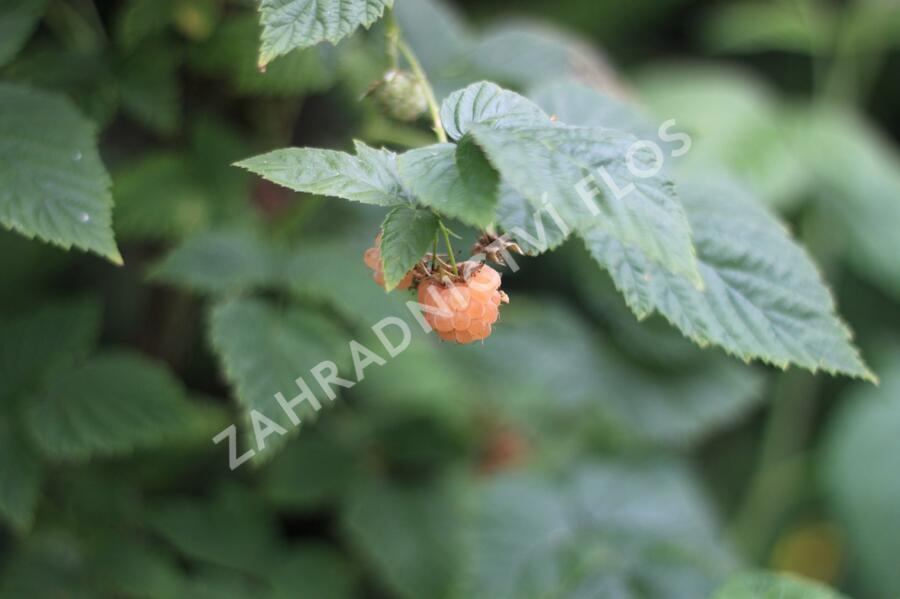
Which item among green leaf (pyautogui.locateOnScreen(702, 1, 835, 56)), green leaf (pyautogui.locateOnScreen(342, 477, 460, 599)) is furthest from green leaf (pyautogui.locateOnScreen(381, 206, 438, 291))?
green leaf (pyautogui.locateOnScreen(702, 1, 835, 56))

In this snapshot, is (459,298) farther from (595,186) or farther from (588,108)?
(588,108)

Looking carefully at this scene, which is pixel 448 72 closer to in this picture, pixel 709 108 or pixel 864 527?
pixel 709 108

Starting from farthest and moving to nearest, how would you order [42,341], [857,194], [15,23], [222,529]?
[857,194], [222,529], [42,341], [15,23]

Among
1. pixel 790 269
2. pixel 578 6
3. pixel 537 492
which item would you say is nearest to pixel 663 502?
pixel 537 492

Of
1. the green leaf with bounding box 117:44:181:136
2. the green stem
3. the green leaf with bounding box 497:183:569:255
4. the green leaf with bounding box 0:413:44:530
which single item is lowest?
the green stem

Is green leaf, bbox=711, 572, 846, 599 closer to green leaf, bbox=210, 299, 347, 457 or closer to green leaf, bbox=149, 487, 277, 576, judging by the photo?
green leaf, bbox=210, 299, 347, 457

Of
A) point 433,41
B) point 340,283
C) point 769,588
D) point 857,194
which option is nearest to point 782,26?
point 857,194

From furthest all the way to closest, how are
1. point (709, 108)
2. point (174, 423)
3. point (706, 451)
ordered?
1. point (706, 451)
2. point (709, 108)
3. point (174, 423)
